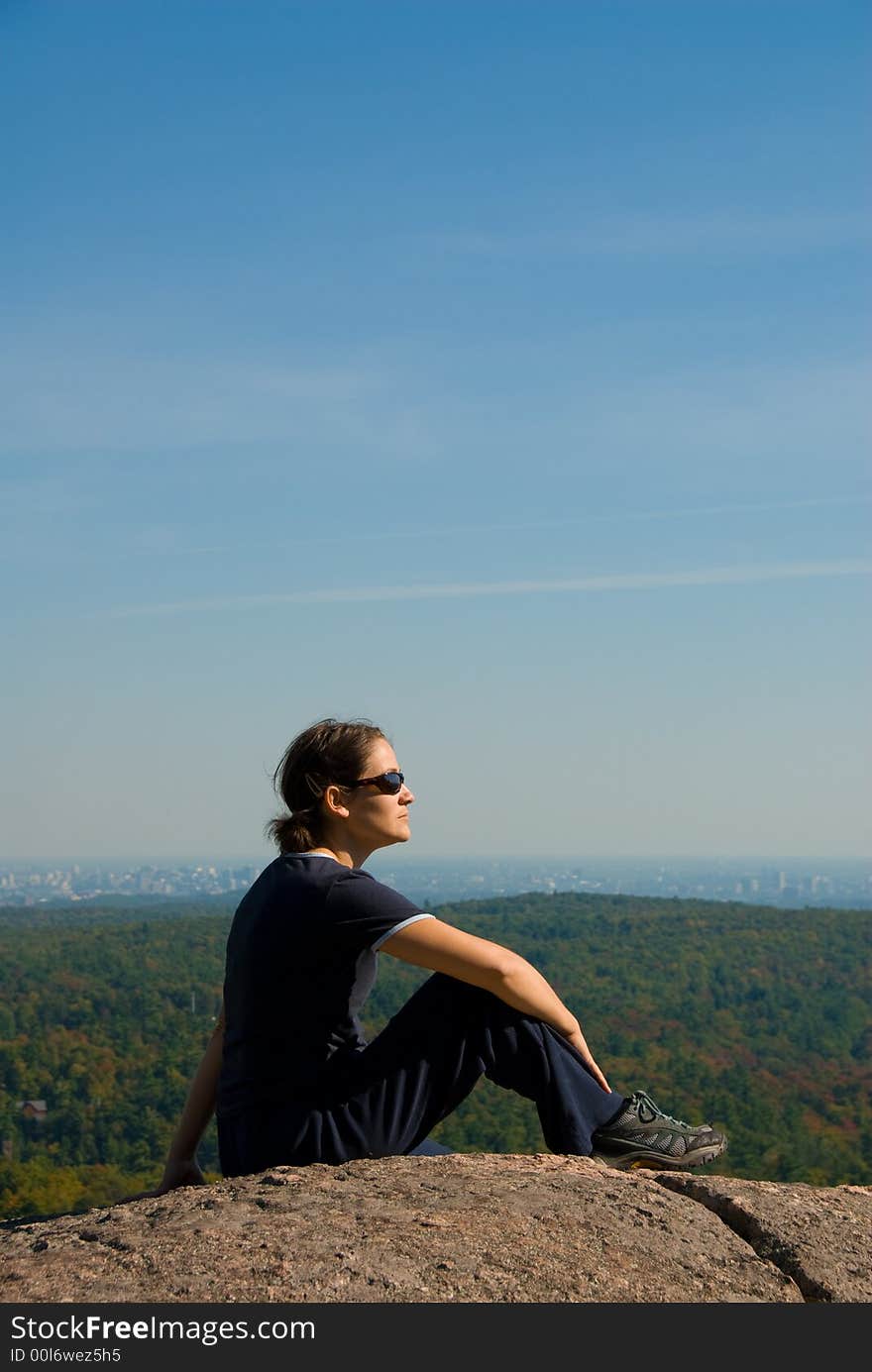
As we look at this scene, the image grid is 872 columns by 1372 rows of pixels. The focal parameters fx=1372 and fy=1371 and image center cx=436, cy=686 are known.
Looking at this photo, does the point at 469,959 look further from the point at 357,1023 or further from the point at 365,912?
the point at 357,1023

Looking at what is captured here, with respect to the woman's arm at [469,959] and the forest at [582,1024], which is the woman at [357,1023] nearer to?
the woman's arm at [469,959]

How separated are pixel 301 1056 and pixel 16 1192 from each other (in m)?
36.7

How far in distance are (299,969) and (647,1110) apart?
4.00 ft

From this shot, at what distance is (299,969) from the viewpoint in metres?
3.79

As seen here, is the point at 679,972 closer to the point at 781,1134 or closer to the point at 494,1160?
the point at 781,1134

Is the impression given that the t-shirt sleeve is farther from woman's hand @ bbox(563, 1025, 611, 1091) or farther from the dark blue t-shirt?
woman's hand @ bbox(563, 1025, 611, 1091)

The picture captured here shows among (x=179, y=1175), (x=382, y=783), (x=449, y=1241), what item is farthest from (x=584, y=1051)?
(x=179, y=1175)

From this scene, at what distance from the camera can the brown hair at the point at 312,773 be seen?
161 inches

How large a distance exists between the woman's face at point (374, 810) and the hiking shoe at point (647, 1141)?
1095 mm

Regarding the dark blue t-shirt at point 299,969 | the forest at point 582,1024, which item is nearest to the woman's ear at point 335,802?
the dark blue t-shirt at point 299,969

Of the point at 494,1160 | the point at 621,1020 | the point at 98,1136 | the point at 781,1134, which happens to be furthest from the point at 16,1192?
the point at 494,1160

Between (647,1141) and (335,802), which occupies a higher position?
(335,802)

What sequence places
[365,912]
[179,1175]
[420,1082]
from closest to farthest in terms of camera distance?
[365,912], [420,1082], [179,1175]

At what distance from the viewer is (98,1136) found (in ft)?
153
